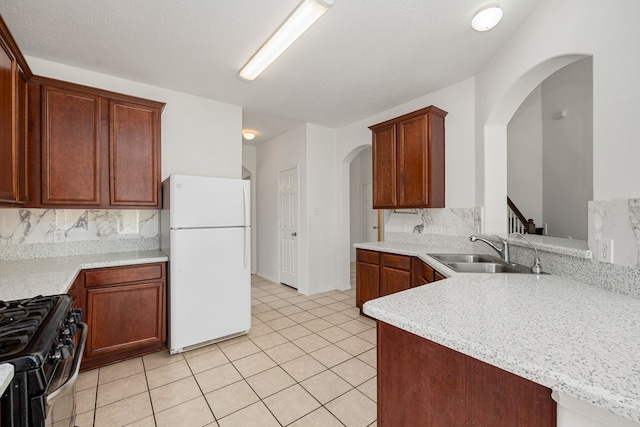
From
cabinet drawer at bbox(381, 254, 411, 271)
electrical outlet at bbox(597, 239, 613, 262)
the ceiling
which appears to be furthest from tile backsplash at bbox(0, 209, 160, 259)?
electrical outlet at bbox(597, 239, 613, 262)

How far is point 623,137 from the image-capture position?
128 centimetres

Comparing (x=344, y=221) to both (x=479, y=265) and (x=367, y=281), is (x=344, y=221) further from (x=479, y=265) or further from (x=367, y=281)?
(x=479, y=265)

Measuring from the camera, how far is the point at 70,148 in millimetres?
2377

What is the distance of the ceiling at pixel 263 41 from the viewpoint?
75.0 inches

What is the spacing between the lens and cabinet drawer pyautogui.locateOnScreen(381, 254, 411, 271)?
112 inches

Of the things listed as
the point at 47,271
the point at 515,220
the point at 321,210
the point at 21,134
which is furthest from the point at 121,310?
the point at 515,220

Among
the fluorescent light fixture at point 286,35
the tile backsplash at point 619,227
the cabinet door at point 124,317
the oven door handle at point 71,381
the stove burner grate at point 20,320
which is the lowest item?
the cabinet door at point 124,317

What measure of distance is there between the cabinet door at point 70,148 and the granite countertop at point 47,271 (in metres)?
0.52

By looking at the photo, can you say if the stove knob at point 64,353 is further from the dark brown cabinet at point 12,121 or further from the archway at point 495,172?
the archway at point 495,172

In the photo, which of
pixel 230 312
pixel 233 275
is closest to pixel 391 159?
pixel 233 275

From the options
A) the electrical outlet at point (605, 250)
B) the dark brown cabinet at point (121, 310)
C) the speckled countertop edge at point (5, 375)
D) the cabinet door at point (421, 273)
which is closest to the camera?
the speckled countertop edge at point (5, 375)

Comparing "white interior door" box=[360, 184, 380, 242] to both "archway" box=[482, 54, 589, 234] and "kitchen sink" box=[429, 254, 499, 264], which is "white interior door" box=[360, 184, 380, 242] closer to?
"archway" box=[482, 54, 589, 234]

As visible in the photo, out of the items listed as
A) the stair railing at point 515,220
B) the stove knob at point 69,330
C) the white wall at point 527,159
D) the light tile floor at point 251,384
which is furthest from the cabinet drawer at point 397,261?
the white wall at point 527,159

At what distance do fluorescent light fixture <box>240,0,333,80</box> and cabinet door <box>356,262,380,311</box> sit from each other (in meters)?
2.40
